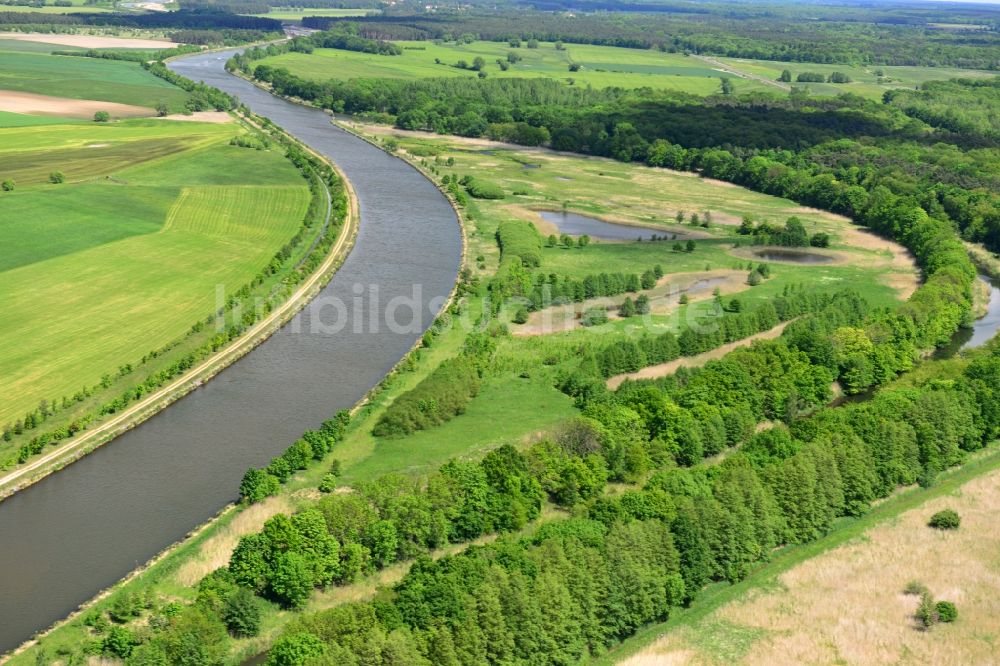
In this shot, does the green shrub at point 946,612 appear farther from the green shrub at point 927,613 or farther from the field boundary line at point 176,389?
the field boundary line at point 176,389

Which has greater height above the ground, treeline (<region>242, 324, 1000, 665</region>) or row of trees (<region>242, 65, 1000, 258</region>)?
row of trees (<region>242, 65, 1000, 258</region>)

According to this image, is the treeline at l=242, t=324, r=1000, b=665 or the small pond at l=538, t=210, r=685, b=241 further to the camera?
the small pond at l=538, t=210, r=685, b=241

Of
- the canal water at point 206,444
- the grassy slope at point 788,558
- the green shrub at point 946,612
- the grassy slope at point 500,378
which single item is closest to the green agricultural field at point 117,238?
the canal water at point 206,444

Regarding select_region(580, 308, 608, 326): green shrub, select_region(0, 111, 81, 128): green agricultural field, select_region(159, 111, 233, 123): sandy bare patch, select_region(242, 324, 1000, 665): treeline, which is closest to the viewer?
select_region(242, 324, 1000, 665): treeline

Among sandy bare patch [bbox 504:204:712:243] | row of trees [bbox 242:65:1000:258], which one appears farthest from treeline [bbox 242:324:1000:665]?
row of trees [bbox 242:65:1000:258]

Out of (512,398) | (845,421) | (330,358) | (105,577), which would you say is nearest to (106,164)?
(330,358)

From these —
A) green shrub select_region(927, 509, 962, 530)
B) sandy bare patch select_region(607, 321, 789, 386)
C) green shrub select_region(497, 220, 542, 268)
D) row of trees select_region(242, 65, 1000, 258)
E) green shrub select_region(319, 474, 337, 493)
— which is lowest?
green shrub select_region(927, 509, 962, 530)

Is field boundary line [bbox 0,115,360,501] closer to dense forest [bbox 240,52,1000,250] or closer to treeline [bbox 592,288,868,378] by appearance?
treeline [bbox 592,288,868,378]
